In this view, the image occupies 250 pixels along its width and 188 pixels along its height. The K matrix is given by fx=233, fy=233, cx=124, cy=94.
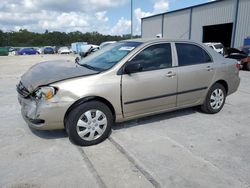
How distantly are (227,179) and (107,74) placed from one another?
7.14 feet

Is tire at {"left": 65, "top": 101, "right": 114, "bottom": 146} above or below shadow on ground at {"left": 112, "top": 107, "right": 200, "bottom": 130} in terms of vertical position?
above

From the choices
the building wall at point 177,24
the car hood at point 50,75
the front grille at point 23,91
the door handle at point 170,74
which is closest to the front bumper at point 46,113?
the front grille at point 23,91

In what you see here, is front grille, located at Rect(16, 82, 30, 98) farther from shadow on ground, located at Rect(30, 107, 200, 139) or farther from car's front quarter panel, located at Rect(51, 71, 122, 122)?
shadow on ground, located at Rect(30, 107, 200, 139)

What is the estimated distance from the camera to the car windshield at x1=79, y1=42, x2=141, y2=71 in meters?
3.93

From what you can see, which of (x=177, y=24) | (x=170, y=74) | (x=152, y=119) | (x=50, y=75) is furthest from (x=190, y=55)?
(x=177, y=24)

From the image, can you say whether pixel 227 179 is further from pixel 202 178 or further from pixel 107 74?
pixel 107 74

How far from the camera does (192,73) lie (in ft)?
14.8

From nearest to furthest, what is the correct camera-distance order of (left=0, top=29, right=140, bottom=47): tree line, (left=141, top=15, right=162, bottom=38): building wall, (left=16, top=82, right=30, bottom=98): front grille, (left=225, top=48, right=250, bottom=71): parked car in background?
(left=16, top=82, right=30, bottom=98): front grille
(left=225, top=48, right=250, bottom=71): parked car in background
(left=141, top=15, right=162, bottom=38): building wall
(left=0, top=29, right=140, bottom=47): tree line

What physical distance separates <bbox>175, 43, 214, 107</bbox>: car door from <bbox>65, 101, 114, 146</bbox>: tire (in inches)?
61.9

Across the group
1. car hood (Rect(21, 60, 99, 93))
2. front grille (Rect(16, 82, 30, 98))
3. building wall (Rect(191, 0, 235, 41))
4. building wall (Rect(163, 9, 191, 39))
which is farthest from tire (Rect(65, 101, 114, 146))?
building wall (Rect(163, 9, 191, 39))

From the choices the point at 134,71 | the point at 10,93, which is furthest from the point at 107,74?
the point at 10,93

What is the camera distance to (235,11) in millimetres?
20688

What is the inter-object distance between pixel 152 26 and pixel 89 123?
3152 cm

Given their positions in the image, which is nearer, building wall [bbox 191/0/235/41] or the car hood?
the car hood
